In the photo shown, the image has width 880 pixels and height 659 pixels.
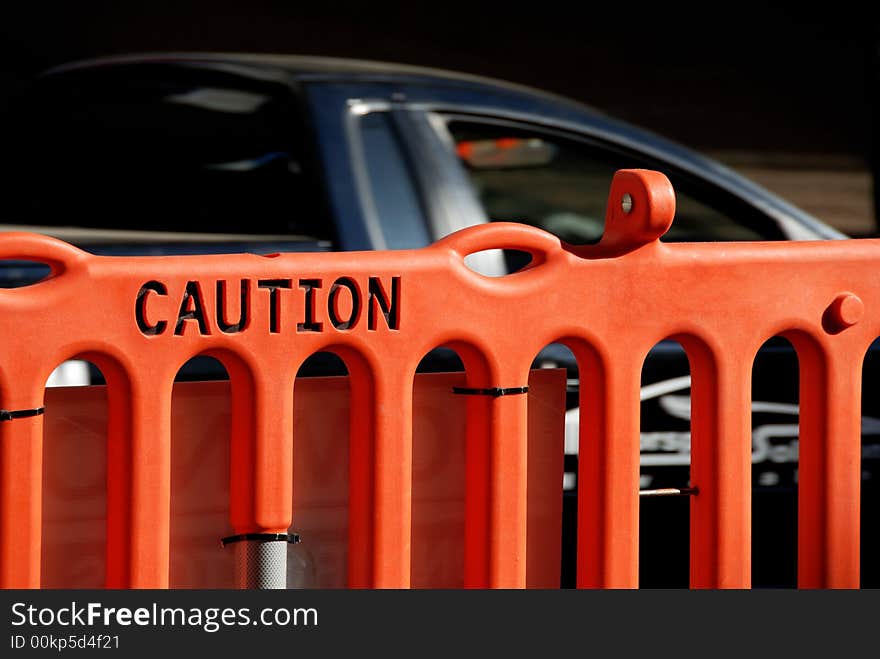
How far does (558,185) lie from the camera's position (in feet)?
17.4

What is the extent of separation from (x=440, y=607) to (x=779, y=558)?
181 cm

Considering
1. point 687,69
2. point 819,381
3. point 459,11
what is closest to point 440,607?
point 819,381

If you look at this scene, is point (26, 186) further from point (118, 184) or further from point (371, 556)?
point (371, 556)

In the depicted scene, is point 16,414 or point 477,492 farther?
point 477,492

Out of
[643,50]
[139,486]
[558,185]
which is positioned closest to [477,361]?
[139,486]

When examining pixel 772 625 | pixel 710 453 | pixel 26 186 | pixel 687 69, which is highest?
pixel 687 69

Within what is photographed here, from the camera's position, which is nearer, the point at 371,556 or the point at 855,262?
the point at 371,556

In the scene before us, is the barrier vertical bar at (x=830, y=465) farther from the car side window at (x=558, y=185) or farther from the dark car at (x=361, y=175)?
the car side window at (x=558, y=185)

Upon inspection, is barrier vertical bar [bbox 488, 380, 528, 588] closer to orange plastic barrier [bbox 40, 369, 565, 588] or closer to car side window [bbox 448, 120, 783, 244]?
orange plastic barrier [bbox 40, 369, 565, 588]

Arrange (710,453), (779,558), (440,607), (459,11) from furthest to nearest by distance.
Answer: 1. (459,11)
2. (779,558)
3. (710,453)
4. (440,607)

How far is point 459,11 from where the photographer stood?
7133 millimetres

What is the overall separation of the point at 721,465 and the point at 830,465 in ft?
0.81

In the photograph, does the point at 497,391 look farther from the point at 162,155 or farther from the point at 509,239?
the point at 162,155

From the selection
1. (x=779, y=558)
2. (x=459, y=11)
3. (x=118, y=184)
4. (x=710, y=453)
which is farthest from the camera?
(x=459, y=11)
